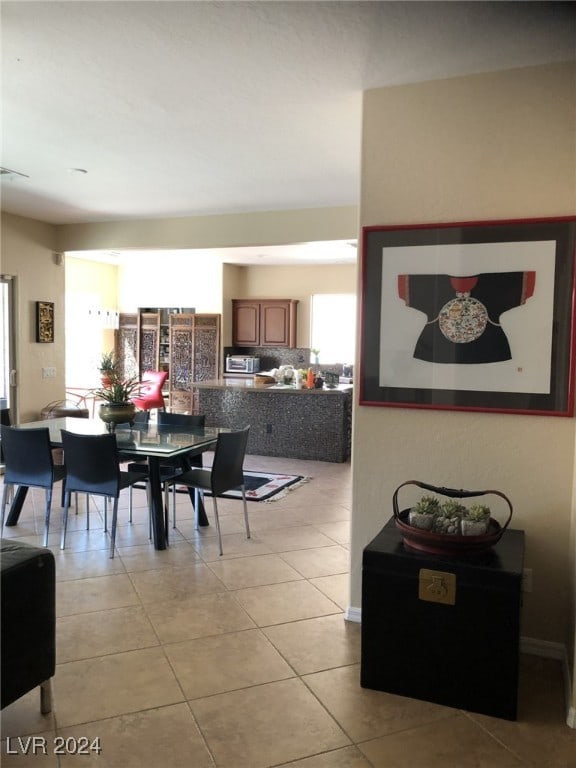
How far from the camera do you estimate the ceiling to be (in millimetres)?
2197

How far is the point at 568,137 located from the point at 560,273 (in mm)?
573

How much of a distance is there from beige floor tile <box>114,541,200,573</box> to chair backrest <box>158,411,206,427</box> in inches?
42.2

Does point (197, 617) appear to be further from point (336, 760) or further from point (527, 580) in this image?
point (527, 580)

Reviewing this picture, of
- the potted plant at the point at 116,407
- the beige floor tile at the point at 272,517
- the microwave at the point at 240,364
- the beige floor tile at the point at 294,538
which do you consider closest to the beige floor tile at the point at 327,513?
the beige floor tile at the point at 272,517

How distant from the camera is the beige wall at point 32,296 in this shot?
588 cm

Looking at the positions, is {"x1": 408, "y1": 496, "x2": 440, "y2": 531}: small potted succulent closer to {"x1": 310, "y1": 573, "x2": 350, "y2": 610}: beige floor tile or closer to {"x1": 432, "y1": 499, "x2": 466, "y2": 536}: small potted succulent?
{"x1": 432, "y1": 499, "x2": 466, "y2": 536}: small potted succulent

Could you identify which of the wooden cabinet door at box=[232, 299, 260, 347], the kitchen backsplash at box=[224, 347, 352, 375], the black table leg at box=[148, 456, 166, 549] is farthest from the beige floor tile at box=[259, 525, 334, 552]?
the wooden cabinet door at box=[232, 299, 260, 347]

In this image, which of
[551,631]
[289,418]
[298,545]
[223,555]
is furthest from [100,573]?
[289,418]

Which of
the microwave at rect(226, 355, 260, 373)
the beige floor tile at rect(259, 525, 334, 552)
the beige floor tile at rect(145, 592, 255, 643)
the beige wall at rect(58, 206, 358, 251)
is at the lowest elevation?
the beige floor tile at rect(145, 592, 255, 643)

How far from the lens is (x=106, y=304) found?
9.73m

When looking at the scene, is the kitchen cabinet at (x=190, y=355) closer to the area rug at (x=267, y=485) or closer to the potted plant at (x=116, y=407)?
the area rug at (x=267, y=485)

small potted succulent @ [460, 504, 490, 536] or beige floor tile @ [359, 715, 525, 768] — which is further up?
small potted succulent @ [460, 504, 490, 536]

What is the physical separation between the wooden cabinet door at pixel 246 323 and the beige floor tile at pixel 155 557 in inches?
232

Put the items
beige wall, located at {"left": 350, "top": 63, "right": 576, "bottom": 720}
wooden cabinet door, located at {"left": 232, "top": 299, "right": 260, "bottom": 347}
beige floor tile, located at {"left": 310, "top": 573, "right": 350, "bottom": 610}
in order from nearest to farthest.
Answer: beige wall, located at {"left": 350, "top": 63, "right": 576, "bottom": 720}, beige floor tile, located at {"left": 310, "top": 573, "right": 350, "bottom": 610}, wooden cabinet door, located at {"left": 232, "top": 299, "right": 260, "bottom": 347}
